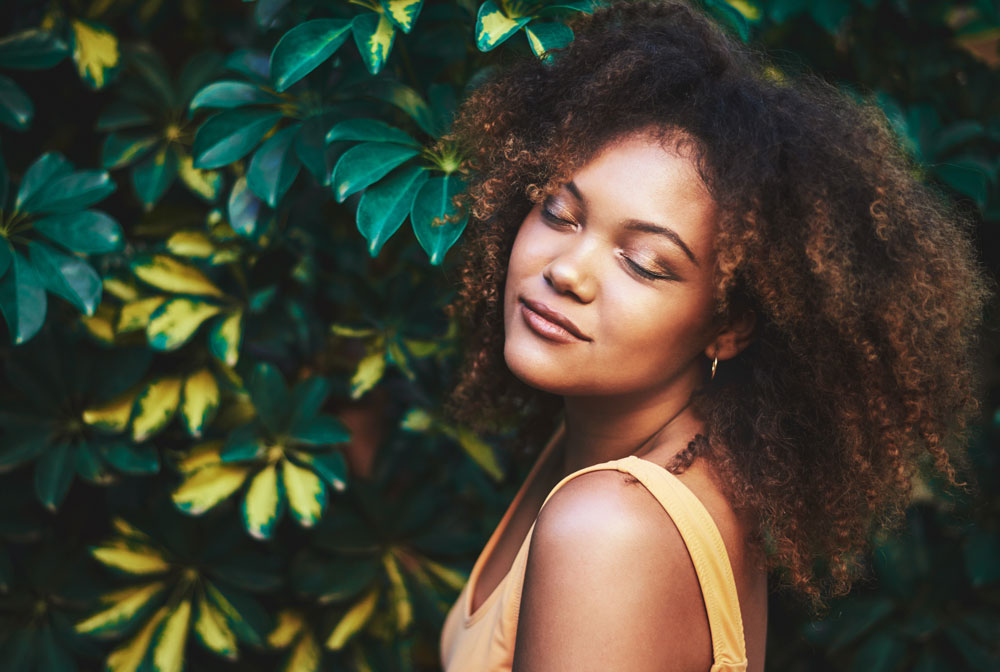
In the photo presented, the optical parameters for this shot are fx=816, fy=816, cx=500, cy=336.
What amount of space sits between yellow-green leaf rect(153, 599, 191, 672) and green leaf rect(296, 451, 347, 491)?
1.25ft

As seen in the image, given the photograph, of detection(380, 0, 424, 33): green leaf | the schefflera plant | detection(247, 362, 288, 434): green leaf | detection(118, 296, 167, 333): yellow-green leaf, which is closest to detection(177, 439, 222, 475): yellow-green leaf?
the schefflera plant

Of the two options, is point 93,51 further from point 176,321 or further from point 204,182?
point 176,321

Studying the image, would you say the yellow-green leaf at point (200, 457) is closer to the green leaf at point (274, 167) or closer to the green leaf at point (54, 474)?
the green leaf at point (54, 474)

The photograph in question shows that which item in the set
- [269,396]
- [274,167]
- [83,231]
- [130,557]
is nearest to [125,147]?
[83,231]

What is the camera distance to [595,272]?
3.21 feet

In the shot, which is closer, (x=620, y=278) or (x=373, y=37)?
(x=620, y=278)

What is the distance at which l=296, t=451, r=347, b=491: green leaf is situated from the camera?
140cm

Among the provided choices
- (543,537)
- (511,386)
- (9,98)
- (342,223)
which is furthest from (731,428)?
(9,98)

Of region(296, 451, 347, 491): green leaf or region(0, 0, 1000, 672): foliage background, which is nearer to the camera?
region(0, 0, 1000, 672): foliage background

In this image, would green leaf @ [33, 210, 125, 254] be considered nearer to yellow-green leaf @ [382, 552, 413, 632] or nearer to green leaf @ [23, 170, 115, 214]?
green leaf @ [23, 170, 115, 214]

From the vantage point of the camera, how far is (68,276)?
1.25m

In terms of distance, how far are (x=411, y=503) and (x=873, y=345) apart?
0.97 meters

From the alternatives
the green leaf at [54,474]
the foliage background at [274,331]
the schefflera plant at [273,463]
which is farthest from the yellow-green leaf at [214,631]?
the green leaf at [54,474]

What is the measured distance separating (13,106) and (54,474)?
2.04 feet
